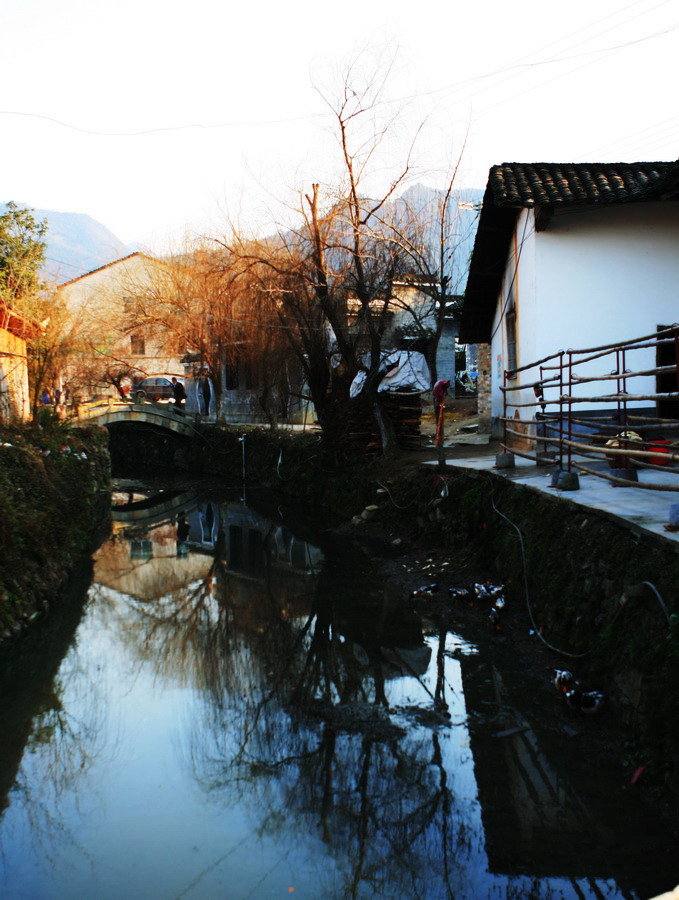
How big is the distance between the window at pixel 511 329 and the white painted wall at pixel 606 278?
2154 mm

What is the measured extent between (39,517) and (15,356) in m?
10.0

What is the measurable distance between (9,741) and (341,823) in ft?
9.33

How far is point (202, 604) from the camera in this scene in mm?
10312

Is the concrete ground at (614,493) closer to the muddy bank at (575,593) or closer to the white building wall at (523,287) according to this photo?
the muddy bank at (575,593)

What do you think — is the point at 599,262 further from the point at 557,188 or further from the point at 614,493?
the point at 614,493

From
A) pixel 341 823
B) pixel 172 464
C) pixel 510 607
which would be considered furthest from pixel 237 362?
pixel 341 823

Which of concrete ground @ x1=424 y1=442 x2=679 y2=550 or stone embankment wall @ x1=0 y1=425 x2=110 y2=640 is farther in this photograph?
stone embankment wall @ x1=0 y1=425 x2=110 y2=640

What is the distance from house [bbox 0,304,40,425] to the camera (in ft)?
57.3

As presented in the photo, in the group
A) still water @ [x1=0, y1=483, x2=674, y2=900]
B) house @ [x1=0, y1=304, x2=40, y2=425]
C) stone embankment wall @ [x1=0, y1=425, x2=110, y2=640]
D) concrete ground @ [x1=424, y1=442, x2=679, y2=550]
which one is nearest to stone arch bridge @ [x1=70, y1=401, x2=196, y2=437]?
house @ [x1=0, y1=304, x2=40, y2=425]

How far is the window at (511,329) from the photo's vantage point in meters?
14.6

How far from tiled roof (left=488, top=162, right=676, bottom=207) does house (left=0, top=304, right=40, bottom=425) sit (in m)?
10.8

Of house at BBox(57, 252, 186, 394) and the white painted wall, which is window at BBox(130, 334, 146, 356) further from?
the white painted wall

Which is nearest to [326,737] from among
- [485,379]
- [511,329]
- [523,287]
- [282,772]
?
[282,772]

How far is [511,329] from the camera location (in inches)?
592
